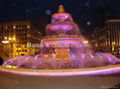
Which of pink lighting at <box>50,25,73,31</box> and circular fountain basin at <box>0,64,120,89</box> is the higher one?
pink lighting at <box>50,25,73,31</box>

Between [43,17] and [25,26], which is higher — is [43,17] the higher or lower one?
the higher one

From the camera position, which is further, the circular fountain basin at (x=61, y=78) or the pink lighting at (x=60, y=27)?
the pink lighting at (x=60, y=27)

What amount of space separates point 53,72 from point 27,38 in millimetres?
65197

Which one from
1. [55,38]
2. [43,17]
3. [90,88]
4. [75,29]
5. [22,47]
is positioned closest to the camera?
[90,88]

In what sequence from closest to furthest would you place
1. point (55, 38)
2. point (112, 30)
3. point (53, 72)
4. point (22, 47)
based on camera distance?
point (53, 72), point (55, 38), point (22, 47), point (112, 30)

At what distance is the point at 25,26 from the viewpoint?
75.3m

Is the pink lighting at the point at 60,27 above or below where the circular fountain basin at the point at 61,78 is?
above

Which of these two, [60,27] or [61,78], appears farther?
[60,27]

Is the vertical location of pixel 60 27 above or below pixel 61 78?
above

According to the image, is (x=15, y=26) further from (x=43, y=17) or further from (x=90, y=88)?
(x=90, y=88)

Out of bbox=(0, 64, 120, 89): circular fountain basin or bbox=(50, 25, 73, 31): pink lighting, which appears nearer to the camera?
bbox=(0, 64, 120, 89): circular fountain basin

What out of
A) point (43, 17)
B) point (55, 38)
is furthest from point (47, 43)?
point (43, 17)

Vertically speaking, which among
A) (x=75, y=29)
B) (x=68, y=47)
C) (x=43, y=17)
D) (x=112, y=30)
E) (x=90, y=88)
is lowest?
(x=90, y=88)

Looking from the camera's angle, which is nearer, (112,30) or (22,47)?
(22,47)
